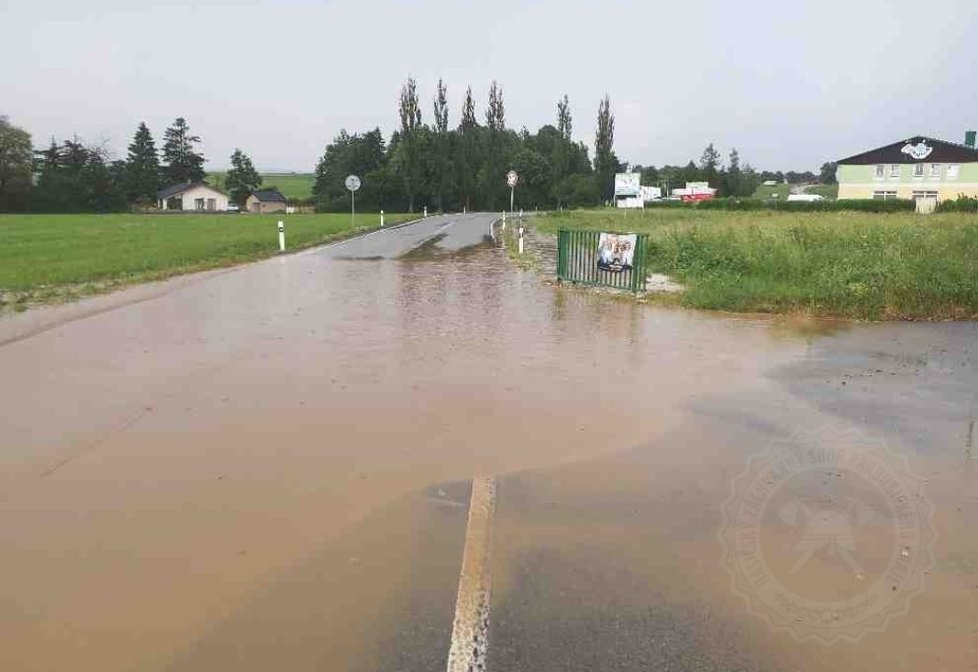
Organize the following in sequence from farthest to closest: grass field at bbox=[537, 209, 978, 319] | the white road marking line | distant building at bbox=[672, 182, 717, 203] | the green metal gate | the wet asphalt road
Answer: distant building at bbox=[672, 182, 717, 203] < the wet asphalt road < the green metal gate < grass field at bbox=[537, 209, 978, 319] < the white road marking line

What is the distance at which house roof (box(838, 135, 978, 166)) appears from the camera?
72.8m

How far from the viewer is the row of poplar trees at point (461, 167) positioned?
82.2 meters

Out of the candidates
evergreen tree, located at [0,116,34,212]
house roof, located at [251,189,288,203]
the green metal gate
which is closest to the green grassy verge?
house roof, located at [251,189,288,203]

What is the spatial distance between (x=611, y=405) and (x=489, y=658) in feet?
13.2

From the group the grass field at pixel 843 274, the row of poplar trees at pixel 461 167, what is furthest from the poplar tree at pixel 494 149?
the grass field at pixel 843 274

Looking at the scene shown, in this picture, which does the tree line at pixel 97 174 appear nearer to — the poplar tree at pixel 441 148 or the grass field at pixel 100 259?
the poplar tree at pixel 441 148

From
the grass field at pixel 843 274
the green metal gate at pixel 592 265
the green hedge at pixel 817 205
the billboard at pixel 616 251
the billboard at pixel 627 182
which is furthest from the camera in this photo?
the green hedge at pixel 817 205

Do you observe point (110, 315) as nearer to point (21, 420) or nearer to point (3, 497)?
point (21, 420)

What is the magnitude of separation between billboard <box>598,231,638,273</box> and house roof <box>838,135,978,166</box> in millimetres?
72052

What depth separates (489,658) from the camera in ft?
10.4

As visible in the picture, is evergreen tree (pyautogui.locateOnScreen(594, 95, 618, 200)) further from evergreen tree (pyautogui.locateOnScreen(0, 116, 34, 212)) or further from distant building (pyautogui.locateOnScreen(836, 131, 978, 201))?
evergreen tree (pyautogui.locateOnScreen(0, 116, 34, 212))

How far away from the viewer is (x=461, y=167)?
8706 cm

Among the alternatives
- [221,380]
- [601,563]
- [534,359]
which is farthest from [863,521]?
[221,380]

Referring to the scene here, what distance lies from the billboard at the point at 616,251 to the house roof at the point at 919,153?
7205 cm
